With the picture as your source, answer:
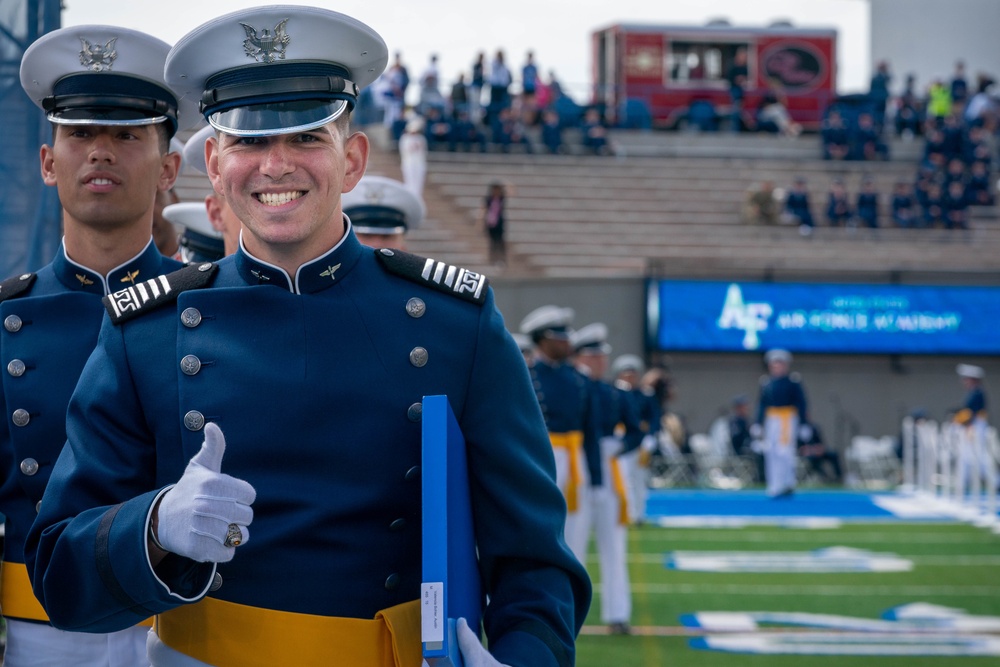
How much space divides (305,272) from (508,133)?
2528cm

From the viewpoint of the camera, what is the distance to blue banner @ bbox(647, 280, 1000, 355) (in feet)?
75.6

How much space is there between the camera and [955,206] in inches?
1056

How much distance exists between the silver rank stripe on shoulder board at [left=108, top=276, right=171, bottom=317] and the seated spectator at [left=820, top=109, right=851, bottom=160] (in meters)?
27.8

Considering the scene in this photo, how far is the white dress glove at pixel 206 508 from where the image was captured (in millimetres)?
1884

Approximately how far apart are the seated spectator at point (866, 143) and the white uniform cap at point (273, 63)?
27854 mm

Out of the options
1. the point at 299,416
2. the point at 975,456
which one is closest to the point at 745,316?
the point at 975,456

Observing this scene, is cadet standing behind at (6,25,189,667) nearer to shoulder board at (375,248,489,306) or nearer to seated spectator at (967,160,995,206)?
shoulder board at (375,248,489,306)

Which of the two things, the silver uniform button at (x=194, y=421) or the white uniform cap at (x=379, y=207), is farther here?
the white uniform cap at (x=379, y=207)

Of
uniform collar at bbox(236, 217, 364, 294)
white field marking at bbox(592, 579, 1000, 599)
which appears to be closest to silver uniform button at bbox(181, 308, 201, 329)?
uniform collar at bbox(236, 217, 364, 294)

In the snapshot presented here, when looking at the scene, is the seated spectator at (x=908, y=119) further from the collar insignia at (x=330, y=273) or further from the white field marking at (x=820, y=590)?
the collar insignia at (x=330, y=273)

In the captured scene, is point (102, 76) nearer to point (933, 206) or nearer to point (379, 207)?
point (379, 207)

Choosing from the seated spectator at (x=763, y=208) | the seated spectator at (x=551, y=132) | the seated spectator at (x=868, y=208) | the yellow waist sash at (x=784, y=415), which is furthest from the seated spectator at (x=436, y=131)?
the yellow waist sash at (x=784, y=415)

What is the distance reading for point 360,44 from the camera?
225cm

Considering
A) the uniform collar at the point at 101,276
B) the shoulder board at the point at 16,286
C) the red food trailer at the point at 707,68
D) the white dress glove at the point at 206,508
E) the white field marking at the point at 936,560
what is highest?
the red food trailer at the point at 707,68
